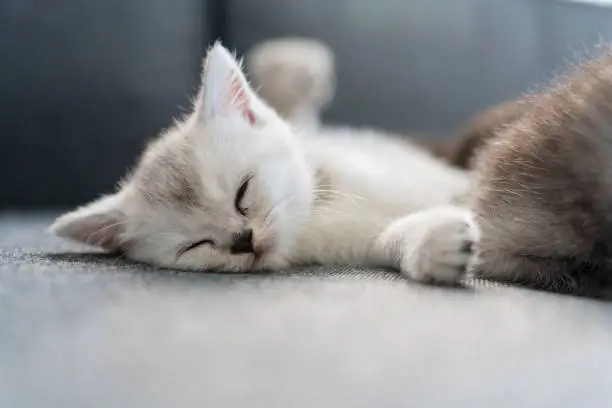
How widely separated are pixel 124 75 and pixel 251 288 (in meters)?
1.06

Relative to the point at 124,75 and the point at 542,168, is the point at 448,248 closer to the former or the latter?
the point at 542,168

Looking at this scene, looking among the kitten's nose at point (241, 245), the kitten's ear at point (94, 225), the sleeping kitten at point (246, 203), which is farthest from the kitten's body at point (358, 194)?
the kitten's ear at point (94, 225)

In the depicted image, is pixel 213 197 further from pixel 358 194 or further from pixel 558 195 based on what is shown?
pixel 558 195

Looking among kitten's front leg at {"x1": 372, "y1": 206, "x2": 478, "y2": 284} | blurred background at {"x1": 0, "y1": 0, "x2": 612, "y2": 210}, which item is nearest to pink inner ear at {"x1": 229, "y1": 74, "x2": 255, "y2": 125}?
kitten's front leg at {"x1": 372, "y1": 206, "x2": 478, "y2": 284}

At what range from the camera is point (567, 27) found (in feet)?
6.54

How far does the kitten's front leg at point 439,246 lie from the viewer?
0.70 meters

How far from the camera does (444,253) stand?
707 mm

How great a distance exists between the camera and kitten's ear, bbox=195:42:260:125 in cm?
98

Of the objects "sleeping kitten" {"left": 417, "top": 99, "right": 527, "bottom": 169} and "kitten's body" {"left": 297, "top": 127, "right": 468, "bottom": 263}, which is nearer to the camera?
"kitten's body" {"left": 297, "top": 127, "right": 468, "bottom": 263}

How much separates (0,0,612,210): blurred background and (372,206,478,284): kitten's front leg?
0.77 meters

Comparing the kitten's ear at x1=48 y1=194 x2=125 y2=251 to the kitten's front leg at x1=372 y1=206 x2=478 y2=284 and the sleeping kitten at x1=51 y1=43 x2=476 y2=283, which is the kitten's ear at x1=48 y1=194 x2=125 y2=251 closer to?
the sleeping kitten at x1=51 y1=43 x2=476 y2=283

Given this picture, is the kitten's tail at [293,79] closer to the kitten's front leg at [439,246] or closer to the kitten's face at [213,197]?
the kitten's face at [213,197]

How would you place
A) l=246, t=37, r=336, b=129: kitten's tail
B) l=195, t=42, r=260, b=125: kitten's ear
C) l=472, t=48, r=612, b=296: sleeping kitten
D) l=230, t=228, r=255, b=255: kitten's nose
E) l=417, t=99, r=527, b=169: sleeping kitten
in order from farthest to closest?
l=246, t=37, r=336, b=129: kitten's tail < l=417, t=99, r=527, b=169: sleeping kitten < l=195, t=42, r=260, b=125: kitten's ear < l=230, t=228, r=255, b=255: kitten's nose < l=472, t=48, r=612, b=296: sleeping kitten

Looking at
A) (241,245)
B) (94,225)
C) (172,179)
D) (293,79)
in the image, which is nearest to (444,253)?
(241,245)
